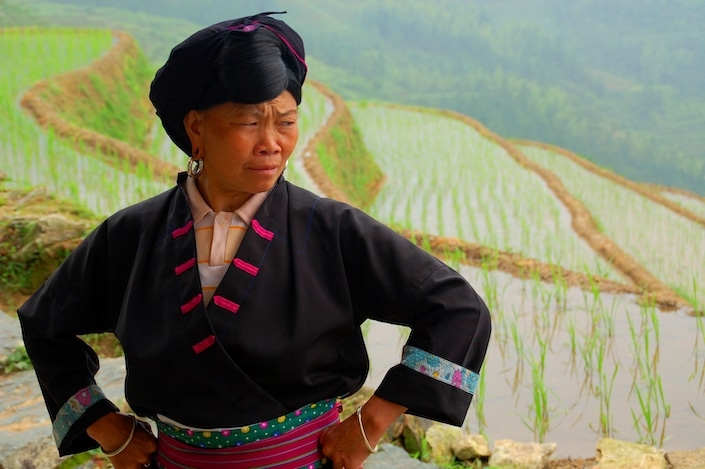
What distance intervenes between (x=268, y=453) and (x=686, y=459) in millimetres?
1499

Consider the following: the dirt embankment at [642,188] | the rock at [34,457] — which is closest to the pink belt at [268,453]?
the rock at [34,457]

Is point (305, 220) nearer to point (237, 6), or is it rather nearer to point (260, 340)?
point (260, 340)

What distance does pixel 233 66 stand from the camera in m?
1.21

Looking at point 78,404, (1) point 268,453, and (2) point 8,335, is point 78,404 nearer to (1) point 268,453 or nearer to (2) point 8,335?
(1) point 268,453

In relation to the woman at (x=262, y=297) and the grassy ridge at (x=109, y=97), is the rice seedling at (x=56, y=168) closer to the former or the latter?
the grassy ridge at (x=109, y=97)

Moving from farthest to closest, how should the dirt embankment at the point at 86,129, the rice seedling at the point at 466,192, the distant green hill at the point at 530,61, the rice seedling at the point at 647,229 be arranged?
1. the distant green hill at the point at 530,61
2. the dirt embankment at the point at 86,129
3. the rice seedling at the point at 466,192
4. the rice seedling at the point at 647,229

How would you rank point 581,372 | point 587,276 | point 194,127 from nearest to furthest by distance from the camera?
point 194,127
point 581,372
point 587,276

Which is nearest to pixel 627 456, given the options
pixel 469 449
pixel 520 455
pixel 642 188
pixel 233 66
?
pixel 520 455

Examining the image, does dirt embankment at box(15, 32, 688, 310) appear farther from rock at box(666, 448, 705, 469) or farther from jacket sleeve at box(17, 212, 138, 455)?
jacket sleeve at box(17, 212, 138, 455)

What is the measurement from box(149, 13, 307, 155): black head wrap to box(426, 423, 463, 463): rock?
4.69 feet

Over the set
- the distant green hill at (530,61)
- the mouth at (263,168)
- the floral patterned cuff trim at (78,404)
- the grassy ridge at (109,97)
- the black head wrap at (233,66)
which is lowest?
the distant green hill at (530,61)

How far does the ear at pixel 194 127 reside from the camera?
130 cm

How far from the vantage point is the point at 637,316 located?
373cm

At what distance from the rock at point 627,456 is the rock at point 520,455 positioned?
0.14 meters
